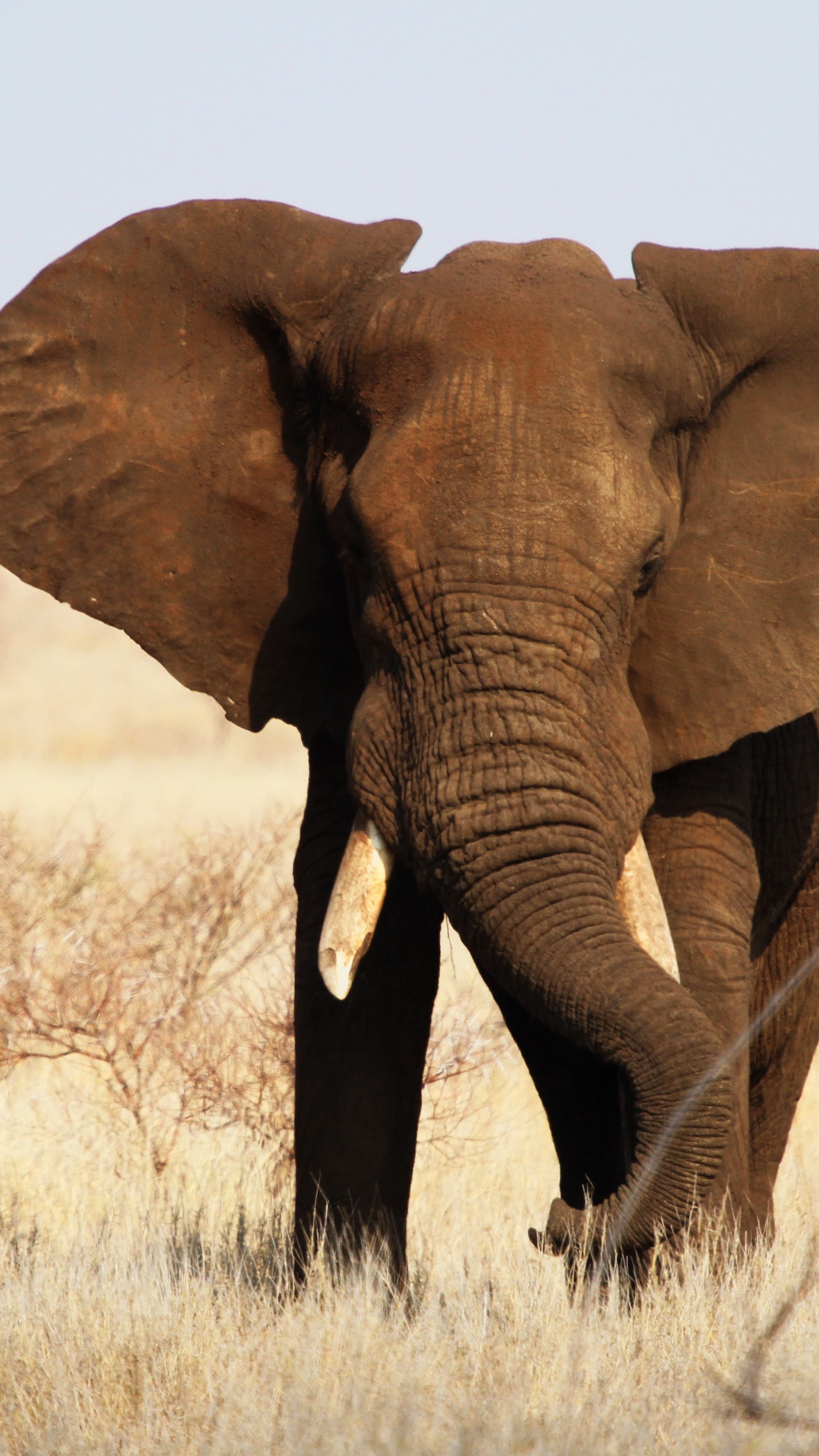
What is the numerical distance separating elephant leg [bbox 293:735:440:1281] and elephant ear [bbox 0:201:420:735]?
1.65ft

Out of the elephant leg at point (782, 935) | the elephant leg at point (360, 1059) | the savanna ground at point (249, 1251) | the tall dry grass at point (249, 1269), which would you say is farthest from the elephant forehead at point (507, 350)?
the tall dry grass at point (249, 1269)

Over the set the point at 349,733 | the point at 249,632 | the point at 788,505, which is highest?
the point at 788,505

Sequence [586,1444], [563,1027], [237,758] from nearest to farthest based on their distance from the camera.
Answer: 1. [586,1444]
2. [563,1027]
3. [237,758]

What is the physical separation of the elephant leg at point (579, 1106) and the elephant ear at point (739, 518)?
951 millimetres

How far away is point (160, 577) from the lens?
577cm

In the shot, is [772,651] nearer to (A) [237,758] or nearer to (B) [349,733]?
(B) [349,733]

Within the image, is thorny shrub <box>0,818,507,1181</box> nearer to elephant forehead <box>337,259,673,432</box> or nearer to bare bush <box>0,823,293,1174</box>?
bare bush <box>0,823,293,1174</box>

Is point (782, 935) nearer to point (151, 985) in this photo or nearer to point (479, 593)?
point (479, 593)

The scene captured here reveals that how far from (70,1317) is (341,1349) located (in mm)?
722

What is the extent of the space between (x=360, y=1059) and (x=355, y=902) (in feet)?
2.91

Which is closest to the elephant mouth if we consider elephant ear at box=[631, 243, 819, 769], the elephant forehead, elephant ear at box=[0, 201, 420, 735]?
elephant ear at box=[631, 243, 819, 769]

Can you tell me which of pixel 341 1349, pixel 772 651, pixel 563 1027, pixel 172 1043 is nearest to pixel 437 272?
pixel 772 651

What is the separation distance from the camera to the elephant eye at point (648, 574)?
5.06 meters

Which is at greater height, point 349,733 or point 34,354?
point 34,354
